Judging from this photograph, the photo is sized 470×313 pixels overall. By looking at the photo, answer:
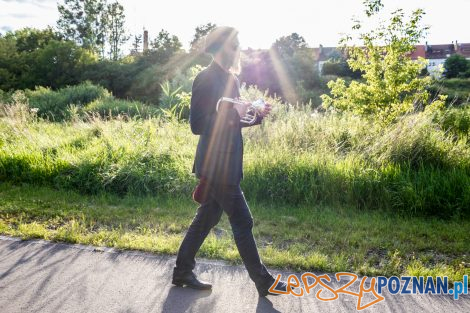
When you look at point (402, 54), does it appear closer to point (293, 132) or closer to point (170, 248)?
point (293, 132)

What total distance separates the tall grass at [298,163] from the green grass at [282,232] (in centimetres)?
31

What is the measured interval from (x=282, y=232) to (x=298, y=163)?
1.92m

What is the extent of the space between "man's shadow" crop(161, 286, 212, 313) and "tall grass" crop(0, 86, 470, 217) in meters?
3.09

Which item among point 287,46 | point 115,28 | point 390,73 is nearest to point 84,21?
point 115,28

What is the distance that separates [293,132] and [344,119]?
5.57 feet

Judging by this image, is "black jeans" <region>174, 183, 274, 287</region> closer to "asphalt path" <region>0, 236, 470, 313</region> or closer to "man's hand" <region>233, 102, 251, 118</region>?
"asphalt path" <region>0, 236, 470, 313</region>

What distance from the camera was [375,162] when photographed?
6.93 m

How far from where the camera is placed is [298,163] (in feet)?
22.6

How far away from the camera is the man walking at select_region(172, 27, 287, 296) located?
3277 mm

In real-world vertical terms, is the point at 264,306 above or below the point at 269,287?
below

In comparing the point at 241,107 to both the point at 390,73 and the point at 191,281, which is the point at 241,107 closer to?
the point at 191,281

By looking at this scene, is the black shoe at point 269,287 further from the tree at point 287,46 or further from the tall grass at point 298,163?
the tree at point 287,46

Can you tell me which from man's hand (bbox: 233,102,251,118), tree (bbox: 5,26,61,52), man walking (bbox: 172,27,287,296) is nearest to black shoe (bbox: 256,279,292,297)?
man walking (bbox: 172,27,287,296)

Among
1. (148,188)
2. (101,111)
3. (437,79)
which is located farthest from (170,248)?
(101,111)
